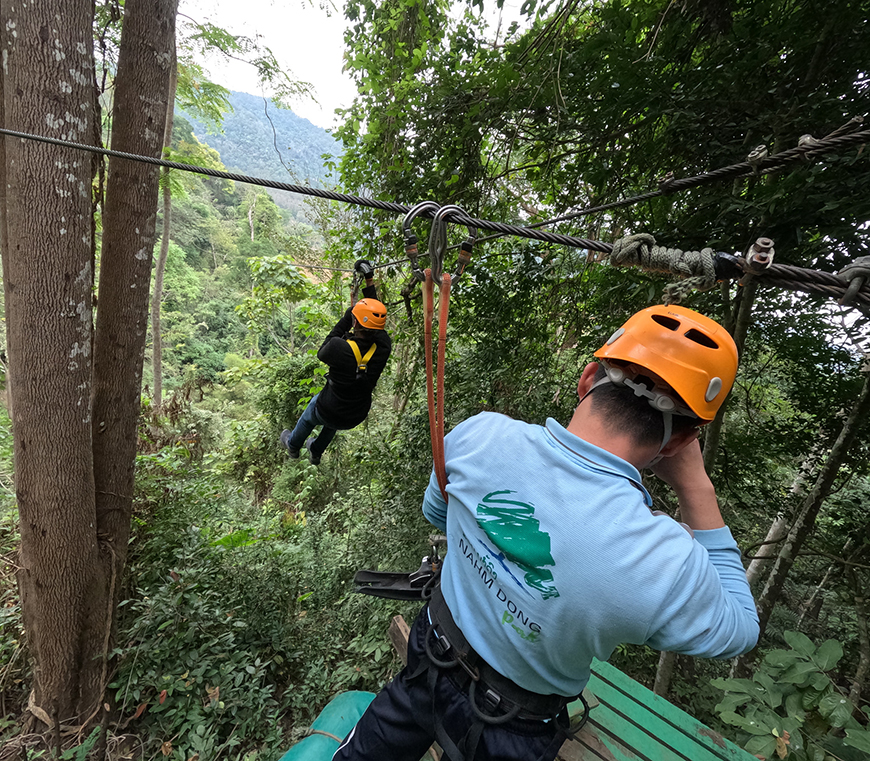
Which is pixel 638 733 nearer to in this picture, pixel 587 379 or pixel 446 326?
pixel 587 379

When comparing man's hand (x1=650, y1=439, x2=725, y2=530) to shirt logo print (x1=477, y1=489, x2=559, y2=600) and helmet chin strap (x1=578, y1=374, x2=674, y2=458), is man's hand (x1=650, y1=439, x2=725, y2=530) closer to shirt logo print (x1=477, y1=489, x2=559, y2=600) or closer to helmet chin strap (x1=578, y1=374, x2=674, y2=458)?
helmet chin strap (x1=578, y1=374, x2=674, y2=458)

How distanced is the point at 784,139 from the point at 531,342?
188 cm

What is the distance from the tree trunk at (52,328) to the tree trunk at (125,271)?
0.18 meters

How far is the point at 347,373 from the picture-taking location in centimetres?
284

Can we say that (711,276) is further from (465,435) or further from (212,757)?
(212,757)

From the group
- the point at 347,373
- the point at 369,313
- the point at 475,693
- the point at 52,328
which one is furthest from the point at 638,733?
the point at 52,328

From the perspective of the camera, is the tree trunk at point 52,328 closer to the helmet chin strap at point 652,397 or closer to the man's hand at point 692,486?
the helmet chin strap at point 652,397

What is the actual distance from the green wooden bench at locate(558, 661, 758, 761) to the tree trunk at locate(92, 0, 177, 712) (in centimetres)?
289

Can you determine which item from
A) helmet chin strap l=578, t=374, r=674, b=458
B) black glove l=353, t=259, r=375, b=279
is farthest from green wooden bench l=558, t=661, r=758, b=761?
black glove l=353, t=259, r=375, b=279

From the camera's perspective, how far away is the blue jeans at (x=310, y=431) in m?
3.47

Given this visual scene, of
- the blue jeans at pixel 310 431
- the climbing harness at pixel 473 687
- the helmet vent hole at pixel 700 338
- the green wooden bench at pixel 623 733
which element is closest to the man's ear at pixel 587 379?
the helmet vent hole at pixel 700 338

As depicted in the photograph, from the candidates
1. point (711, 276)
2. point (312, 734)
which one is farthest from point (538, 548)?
point (312, 734)

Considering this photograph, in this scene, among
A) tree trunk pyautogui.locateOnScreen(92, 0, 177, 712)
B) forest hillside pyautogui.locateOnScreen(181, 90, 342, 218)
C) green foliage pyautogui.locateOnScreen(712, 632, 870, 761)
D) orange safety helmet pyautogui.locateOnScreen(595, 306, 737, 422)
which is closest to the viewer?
orange safety helmet pyautogui.locateOnScreen(595, 306, 737, 422)

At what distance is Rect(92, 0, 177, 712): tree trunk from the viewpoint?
2230 millimetres
